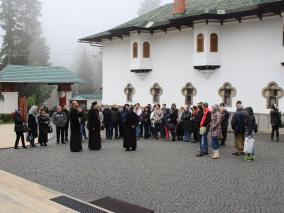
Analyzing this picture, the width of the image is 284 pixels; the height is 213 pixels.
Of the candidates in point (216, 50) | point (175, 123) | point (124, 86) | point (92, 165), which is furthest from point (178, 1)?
point (92, 165)

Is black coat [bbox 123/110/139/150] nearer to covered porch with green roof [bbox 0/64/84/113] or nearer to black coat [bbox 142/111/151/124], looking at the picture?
black coat [bbox 142/111/151/124]

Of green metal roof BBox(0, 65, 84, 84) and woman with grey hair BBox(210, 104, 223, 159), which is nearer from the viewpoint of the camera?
woman with grey hair BBox(210, 104, 223, 159)

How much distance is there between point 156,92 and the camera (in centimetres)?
2848

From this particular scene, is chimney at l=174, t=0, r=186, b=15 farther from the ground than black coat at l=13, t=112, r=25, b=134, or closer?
farther from the ground

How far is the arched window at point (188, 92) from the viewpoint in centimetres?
2569

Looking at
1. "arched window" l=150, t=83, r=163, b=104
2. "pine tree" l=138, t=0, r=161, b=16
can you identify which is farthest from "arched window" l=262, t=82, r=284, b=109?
"pine tree" l=138, t=0, r=161, b=16

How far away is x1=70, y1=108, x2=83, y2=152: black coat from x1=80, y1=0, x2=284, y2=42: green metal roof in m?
11.7

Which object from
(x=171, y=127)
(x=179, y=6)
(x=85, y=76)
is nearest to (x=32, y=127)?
(x=171, y=127)

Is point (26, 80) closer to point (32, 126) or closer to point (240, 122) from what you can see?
point (32, 126)

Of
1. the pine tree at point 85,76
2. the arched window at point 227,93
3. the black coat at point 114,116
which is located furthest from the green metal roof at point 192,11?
the pine tree at point 85,76

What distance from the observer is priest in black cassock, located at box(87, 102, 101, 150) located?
15.1 metres

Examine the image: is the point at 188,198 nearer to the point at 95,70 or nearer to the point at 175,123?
the point at 175,123

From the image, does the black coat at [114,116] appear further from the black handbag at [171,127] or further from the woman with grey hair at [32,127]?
the woman with grey hair at [32,127]

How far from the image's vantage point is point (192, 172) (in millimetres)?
10758
